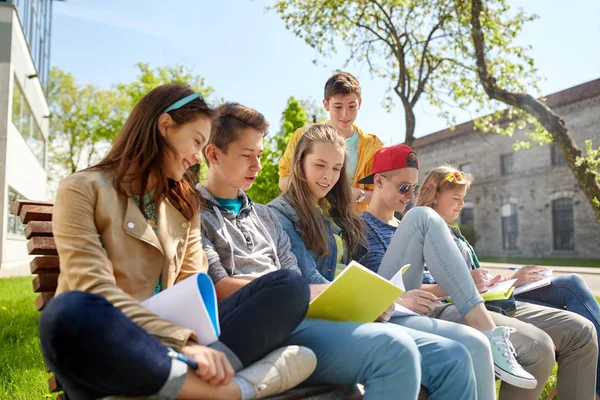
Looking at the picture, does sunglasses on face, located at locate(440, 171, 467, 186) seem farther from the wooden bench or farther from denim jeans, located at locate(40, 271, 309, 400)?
denim jeans, located at locate(40, 271, 309, 400)

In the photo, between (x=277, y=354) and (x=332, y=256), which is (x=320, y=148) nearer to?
(x=332, y=256)

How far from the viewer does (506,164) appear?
28.6 meters

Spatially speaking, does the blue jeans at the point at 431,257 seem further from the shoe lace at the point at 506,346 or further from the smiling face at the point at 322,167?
the smiling face at the point at 322,167

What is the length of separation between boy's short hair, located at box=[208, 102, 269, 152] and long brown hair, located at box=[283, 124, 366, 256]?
0.48m

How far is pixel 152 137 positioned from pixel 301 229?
3.53ft

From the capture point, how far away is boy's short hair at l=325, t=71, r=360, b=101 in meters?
3.91

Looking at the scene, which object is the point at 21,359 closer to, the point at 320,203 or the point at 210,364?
the point at 320,203

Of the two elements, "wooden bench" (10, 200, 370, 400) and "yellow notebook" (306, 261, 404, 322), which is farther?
"wooden bench" (10, 200, 370, 400)

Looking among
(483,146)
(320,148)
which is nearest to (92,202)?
(320,148)

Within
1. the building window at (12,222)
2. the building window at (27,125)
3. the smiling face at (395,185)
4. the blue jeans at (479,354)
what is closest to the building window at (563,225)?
the building window at (12,222)

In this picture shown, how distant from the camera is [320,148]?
9.68 ft

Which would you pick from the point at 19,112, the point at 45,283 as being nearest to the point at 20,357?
the point at 45,283

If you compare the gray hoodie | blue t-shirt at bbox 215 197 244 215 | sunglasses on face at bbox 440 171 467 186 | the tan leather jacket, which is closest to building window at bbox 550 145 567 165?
sunglasses on face at bbox 440 171 467 186

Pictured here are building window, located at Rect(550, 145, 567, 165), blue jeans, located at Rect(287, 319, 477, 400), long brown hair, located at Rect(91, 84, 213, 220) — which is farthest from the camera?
building window, located at Rect(550, 145, 567, 165)
